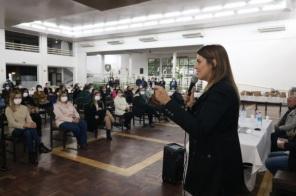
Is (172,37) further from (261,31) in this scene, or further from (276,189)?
(276,189)

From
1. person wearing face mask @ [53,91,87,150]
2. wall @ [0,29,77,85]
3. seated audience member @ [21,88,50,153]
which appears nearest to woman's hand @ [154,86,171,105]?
person wearing face mask @ [53,91,87,150]

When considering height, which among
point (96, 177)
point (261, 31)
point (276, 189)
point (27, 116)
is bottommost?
point (96, 177)

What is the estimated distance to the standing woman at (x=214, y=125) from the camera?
3.50 feet

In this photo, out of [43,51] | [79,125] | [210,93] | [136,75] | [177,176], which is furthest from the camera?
[136,75]

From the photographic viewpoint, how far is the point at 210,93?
1110mm

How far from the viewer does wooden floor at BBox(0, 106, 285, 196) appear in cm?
298


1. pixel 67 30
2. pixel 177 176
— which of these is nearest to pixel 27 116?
pixel 177 176

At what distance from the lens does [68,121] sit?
14.9ft

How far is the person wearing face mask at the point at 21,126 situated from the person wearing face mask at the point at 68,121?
0.58m

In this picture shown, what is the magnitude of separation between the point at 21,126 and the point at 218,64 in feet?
11.7

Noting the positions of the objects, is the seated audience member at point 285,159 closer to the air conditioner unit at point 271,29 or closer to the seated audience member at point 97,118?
the seated audience member at point 97,118

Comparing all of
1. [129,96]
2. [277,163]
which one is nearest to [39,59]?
[129,96]

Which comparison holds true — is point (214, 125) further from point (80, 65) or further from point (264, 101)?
point (80, 65)

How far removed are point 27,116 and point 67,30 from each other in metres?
12.4
